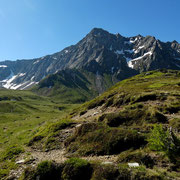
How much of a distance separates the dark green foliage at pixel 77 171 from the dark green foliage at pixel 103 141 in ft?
11.1

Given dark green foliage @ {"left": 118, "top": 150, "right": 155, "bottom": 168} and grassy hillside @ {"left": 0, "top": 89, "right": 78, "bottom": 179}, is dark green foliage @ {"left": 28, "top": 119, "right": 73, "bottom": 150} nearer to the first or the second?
grassy hillside @ {"left": 0, "top": 89, "right": 78, "bottom": 179}

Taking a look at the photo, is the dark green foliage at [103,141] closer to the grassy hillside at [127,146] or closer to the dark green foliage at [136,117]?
the grassy hillside at [127,146]

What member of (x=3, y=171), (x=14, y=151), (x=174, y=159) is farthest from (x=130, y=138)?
(x=14, y=151)

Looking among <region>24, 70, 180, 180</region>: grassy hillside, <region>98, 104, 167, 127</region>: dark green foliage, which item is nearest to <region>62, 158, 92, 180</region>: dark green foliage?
<region>24, 70, 180, 180</region>: grassy hillside

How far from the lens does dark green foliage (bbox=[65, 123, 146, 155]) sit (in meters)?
13.7

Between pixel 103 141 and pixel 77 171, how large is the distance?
5.01 metres

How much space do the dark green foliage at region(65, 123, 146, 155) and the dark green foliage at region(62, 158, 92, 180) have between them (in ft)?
11.1

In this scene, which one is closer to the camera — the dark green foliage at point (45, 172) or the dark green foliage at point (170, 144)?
the dark green foliage at point (170, 144)

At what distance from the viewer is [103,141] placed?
48.7ft

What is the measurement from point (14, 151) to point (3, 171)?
5357mm

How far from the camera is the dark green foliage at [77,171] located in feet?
33.9

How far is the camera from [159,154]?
11.3m

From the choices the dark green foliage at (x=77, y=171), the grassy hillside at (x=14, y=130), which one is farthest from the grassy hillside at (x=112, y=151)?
the grassy hillside at (x=14, y=130)

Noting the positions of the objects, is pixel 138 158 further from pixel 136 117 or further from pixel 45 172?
pixel 136 117
